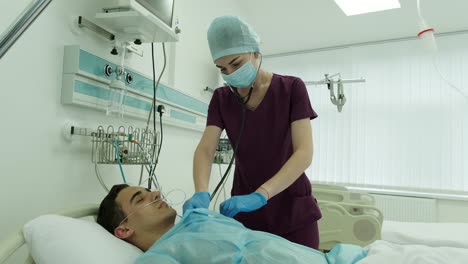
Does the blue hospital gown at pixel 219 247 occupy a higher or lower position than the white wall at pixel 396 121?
lower

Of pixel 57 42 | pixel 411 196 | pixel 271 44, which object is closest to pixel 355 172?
pixel 411 196

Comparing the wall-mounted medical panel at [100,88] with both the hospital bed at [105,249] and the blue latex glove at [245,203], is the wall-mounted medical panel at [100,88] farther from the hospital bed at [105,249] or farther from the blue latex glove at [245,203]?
the blue latex glove at [245,203]

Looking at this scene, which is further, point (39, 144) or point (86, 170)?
point (86, 170)

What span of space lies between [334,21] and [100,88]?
8.71ft

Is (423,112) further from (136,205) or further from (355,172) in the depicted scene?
(136,205)

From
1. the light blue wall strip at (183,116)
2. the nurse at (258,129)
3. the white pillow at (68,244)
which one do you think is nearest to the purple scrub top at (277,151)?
the nurse at (258,129)

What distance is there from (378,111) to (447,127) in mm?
676

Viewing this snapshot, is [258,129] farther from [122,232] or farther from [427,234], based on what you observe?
[427,234]

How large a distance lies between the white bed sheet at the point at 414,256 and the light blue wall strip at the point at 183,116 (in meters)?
1.38

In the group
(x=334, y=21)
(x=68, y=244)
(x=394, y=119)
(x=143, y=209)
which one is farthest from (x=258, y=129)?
(x=394, y=119)

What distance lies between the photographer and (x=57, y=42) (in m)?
1.39

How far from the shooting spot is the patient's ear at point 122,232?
47.5 inches

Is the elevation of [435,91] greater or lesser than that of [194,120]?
greater

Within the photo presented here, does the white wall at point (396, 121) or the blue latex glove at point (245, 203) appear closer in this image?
the blue latex glove at point (245, 203)
